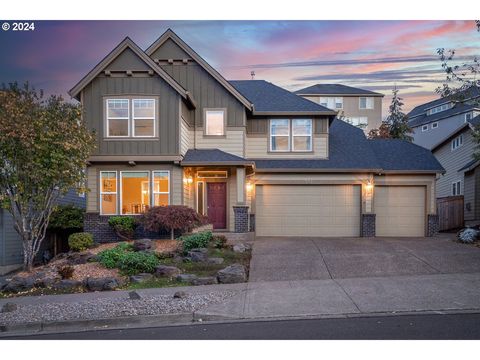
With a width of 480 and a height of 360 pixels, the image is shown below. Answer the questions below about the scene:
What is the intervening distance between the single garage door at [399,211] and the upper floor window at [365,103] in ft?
126

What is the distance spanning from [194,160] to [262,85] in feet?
25.0

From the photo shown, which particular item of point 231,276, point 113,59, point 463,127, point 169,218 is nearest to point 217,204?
point 169,218

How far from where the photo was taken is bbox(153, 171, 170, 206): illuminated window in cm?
2128

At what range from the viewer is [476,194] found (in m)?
28.3

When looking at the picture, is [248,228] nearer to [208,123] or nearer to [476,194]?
[208,123]

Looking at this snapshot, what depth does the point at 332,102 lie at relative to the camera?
61.1 m

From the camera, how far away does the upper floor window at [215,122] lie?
23.3m

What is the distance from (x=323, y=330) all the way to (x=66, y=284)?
7.86 meters

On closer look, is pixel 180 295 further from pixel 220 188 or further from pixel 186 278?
pixel 220 188

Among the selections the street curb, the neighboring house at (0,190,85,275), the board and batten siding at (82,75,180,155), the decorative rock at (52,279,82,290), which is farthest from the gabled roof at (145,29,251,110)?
the street curb

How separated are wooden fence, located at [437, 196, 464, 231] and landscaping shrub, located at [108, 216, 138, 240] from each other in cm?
1584

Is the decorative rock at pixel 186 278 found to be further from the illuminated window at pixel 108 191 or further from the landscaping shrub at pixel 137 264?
the illuminated window at pixel 108 191

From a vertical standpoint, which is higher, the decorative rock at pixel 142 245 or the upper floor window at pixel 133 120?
the upper floor window at pixel 133 120

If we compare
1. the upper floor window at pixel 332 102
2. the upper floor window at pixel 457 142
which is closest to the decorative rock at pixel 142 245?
the upper floor window at pixel 457 142
